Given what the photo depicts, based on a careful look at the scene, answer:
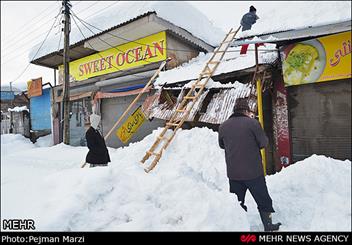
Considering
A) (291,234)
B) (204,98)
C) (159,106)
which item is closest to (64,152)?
(159,106)

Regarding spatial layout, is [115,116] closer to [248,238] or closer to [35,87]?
[35,87]

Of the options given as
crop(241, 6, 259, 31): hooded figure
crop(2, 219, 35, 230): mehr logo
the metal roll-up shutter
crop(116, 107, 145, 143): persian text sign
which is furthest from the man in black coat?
crop(116, 107, 145, 143): persian text sign

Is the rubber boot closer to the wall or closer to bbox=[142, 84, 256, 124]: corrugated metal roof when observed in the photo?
bbox=[142, 84, 256, 124]: corrugated metal roof

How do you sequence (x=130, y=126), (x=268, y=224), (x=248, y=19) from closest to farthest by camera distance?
1. (x=268, y=224)
2. (x=248, y=19)
3. (x=130, y=126)

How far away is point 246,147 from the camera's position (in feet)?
11.2

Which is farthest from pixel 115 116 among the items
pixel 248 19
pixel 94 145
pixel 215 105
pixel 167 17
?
pixel 248 19

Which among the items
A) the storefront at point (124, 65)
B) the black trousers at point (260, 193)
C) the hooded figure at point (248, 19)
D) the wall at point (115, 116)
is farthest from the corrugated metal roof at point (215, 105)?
the black trousers at point (260, 193)

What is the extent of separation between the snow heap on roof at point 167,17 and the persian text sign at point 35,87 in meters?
5.81

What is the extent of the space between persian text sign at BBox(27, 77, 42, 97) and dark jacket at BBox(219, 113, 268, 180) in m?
17.8

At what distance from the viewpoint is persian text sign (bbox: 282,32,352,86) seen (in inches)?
205

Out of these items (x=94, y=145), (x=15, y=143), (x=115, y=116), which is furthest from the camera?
(x=15, y=143)

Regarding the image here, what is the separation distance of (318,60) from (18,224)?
6.22 m

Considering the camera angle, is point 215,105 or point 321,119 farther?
point 215,105

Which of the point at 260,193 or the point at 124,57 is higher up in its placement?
the point at 124,57
